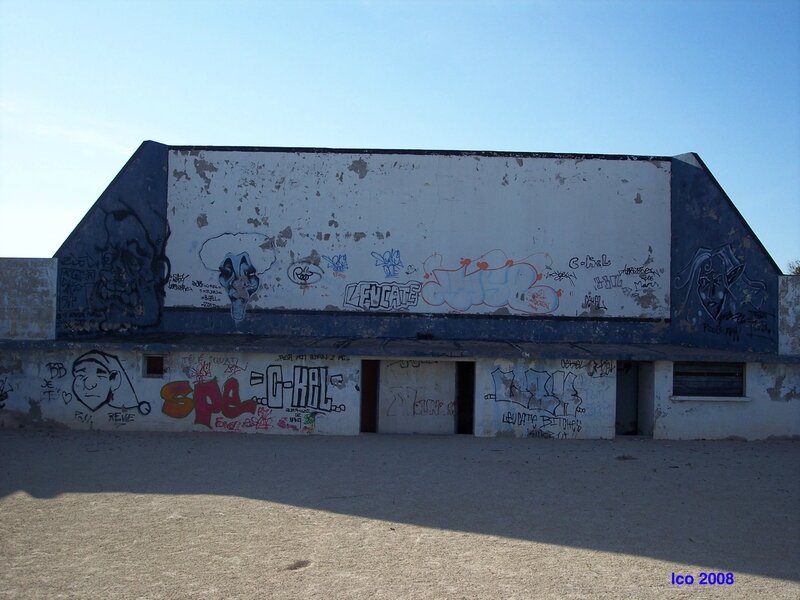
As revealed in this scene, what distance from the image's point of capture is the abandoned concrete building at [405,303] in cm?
1432

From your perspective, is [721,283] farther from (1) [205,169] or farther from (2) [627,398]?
(1) [205,169]

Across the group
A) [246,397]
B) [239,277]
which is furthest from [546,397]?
[239,277]

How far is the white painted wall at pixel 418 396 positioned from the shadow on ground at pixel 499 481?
1269mm

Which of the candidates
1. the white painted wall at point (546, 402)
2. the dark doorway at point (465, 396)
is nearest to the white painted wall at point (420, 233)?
the dark doorway at point (465, 396)

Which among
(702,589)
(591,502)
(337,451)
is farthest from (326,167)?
(702,589)

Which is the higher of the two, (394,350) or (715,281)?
(715,281)

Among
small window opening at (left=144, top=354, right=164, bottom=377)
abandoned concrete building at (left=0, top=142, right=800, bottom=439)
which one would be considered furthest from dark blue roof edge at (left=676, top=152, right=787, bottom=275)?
small window opening at (left=144, top=354, right=164, bottom=377)

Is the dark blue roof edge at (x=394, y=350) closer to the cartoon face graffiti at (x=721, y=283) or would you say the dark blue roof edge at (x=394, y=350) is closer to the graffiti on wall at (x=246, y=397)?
the graffiti on wall at (x=246, y=397)

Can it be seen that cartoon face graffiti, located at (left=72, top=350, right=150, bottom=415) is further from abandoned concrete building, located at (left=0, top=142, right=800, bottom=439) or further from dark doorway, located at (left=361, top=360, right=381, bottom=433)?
dark doorway, located at (left=361, top=360, right=381, bottom=433)

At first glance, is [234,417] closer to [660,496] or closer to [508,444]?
[508,444]

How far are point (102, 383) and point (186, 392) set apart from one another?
6.25 feet

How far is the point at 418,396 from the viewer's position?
15758 millimetres

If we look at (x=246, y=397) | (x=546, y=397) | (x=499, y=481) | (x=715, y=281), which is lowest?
(x=499, y=481)

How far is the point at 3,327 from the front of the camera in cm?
1419
